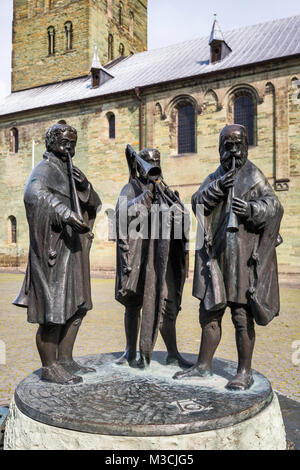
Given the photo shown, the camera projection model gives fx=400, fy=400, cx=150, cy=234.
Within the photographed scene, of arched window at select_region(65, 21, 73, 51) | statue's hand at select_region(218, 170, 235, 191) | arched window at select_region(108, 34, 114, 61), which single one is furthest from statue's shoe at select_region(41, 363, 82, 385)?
arched window at select_region(108, 34, 114, 61)

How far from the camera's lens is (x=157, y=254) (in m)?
3.28

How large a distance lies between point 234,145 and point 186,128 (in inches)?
656

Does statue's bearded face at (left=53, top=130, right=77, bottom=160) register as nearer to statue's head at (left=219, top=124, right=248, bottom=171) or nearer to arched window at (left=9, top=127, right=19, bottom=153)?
statue's head at (left=219, top=124, right=248, bottom=171)

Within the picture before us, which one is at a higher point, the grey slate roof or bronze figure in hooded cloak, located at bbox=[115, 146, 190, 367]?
the grey slate roof

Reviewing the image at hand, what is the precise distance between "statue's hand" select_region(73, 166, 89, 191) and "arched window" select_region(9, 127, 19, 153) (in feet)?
75.1

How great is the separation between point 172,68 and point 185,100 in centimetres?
286

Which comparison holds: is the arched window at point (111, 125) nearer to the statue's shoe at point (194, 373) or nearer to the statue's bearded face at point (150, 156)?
the statue's bearded face at point (150, 156)

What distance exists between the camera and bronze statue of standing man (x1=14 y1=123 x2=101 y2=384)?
9.60 ft

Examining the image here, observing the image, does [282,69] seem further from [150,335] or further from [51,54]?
[51,54]

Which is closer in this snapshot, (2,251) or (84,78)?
(2,251)

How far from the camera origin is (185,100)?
18.7m

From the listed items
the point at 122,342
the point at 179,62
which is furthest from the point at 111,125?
the point at 122,342

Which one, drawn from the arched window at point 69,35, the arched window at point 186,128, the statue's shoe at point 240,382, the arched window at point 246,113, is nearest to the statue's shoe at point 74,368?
the statue's shoe at point 240,382
